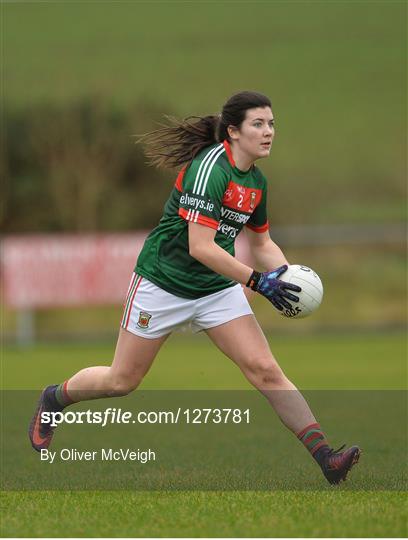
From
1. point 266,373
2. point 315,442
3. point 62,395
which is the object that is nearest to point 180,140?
point 266,373

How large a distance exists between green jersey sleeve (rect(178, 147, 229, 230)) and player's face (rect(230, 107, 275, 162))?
196 millimetres

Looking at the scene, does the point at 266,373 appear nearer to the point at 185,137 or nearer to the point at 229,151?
the point at 229,151

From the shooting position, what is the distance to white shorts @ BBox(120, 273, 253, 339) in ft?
22.8

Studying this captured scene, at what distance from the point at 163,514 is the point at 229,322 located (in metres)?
1.50

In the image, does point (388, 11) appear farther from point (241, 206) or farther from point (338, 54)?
point (241, 206)

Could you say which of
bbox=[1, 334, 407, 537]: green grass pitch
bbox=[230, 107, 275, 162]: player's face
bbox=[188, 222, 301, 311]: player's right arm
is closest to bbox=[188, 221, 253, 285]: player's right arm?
bbox=[188, 222, 301, 311]: player's right arm

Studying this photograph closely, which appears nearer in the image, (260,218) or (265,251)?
(260,218)

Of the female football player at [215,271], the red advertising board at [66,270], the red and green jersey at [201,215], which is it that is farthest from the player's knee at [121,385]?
the red advertising board at [66,270]

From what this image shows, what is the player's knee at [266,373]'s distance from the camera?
22.6ft

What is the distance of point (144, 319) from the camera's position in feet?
22.9

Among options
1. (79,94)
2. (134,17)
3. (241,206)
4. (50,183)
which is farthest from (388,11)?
(241,206)

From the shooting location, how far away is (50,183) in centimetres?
2697

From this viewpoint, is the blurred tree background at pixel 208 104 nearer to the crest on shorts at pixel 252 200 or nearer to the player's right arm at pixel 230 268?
the crest on shorts at pixel 252 200

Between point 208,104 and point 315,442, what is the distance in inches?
1097
